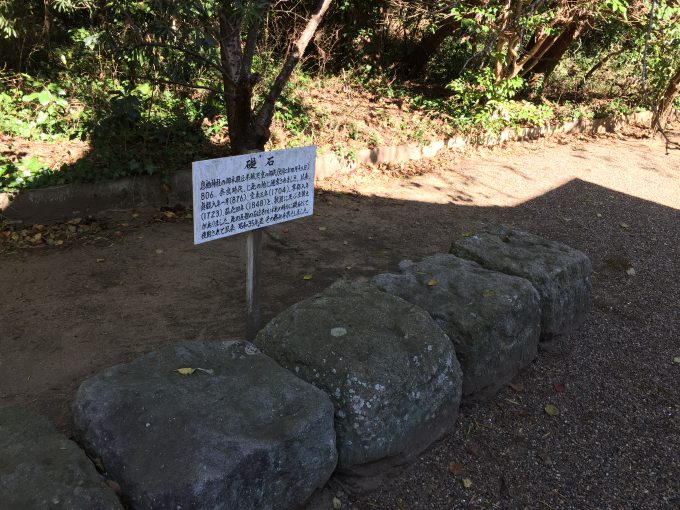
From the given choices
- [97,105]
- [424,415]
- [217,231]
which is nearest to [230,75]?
[97,105]

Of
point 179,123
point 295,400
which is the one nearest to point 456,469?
point 295,400

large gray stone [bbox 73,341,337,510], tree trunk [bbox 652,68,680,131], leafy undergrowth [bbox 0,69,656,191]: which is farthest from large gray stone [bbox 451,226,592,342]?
tree trunk [bbox 652,68,680,131]

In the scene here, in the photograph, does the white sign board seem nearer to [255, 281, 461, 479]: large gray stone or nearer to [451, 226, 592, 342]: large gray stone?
[255, 281, 461, 479]: large gray stone

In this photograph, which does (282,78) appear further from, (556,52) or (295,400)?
(556,52)

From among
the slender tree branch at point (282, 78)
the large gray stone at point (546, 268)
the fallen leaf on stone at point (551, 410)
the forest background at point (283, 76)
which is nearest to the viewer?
the fallen leaf on stone at point (551, 410)

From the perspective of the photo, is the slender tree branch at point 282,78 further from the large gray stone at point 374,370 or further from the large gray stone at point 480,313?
the large gray stone at point 374,370

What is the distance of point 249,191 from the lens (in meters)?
2.92

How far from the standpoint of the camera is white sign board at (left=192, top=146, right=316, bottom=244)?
8.89ft

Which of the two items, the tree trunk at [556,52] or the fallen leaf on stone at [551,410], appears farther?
the tree trunk at [556,52]

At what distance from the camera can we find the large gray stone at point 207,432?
6.34ft

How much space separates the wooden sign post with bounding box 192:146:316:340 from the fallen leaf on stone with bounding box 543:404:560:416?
182 cm

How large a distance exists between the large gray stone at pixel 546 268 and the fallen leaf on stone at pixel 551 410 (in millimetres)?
619

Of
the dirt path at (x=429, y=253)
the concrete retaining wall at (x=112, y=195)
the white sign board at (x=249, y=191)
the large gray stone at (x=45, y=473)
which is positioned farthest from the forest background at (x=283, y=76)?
the large gray stone at (x=45, y=473)

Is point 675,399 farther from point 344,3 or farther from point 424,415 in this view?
point 344,3
